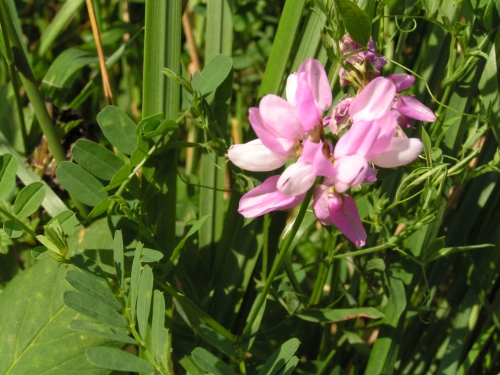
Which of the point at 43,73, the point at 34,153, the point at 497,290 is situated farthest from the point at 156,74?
the point at 497,290

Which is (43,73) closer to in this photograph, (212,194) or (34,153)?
(34,153)

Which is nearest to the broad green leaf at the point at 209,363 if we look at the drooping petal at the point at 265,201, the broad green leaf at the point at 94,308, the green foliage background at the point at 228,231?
the green foliage background at the point at 228,231

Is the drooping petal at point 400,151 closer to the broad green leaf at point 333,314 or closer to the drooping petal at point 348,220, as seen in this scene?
the drooping petal at point 348,220

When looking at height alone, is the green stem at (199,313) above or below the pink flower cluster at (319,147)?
below

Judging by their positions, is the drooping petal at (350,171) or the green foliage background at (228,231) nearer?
the drooping petal at (350,171)

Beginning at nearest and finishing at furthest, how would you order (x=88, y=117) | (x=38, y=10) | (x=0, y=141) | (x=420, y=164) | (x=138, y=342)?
(x=138, y=342) < (x=420, y=164) < (x=0, y=141) < (x=88, y=117) < (x=38, y=10)

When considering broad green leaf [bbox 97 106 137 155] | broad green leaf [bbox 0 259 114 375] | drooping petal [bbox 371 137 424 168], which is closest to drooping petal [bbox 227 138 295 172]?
drooping petal [bbox 371 137 424 168]

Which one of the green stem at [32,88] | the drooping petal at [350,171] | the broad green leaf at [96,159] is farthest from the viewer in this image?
the green stem at [32,88]
